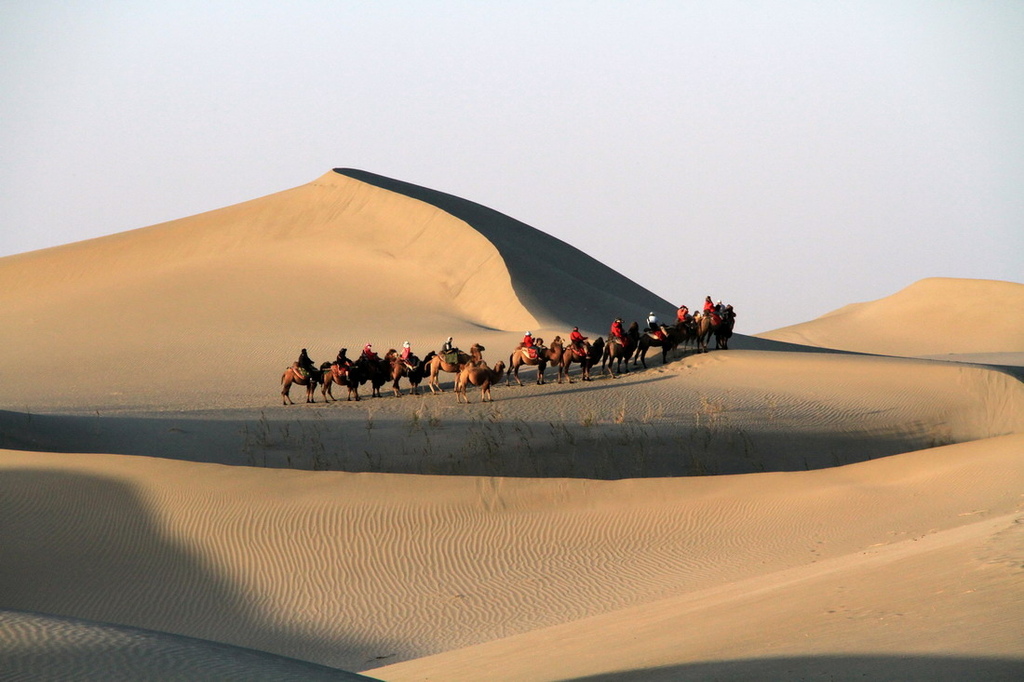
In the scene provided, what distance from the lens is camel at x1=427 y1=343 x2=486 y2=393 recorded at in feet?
76.6

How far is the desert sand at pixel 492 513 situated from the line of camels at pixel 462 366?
567mm

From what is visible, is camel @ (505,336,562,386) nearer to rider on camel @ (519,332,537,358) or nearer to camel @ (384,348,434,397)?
rider on camel @ (519,332,537,358)

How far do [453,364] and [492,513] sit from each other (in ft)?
27.2

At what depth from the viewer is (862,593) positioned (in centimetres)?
907

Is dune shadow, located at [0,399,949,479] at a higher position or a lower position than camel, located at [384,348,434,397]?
lower

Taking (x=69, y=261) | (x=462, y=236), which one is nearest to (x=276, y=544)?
(x=462, y=236)

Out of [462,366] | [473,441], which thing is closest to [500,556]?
[473,441]

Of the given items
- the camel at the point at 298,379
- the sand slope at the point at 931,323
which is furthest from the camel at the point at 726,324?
the sand slope at the point at 931,323

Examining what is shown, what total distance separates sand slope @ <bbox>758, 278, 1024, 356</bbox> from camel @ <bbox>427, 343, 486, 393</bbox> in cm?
4691

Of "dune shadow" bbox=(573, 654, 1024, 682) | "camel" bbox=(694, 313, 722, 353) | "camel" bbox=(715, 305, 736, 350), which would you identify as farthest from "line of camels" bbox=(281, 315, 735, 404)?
"dune shadow" bbox=(573, 654, 1024, 682)

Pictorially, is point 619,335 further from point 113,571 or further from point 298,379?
point 113,571

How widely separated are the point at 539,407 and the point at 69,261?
3239 centimetres

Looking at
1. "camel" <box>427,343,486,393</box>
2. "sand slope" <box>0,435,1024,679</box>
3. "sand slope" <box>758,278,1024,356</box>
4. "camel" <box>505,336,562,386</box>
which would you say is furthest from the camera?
"sand slope" <box>758,278,1024,356</box>

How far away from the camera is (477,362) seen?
23.2 meters
